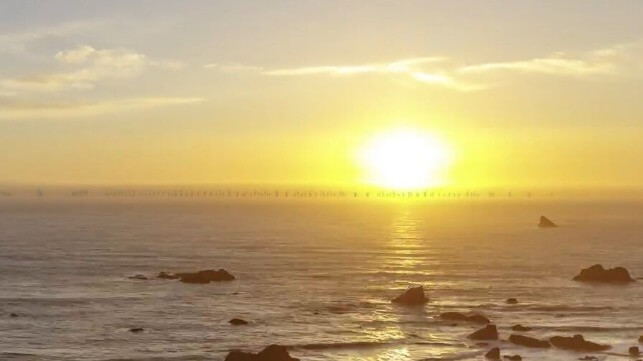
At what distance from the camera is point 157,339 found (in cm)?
7325

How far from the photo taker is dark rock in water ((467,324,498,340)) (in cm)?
7167

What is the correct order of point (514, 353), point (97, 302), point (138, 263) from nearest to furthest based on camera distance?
point (514, 353) < point (97, 302) < point (138, 263)

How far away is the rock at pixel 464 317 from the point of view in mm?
81188

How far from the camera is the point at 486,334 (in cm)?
7188

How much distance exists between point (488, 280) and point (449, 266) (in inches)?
917

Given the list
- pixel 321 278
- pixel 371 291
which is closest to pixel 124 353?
pixel 371 291

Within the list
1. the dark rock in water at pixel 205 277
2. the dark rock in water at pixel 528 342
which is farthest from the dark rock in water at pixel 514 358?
the dark rock in water at pixel 205 277

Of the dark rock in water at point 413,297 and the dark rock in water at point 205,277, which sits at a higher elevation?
the dark rock in water at point 413,297

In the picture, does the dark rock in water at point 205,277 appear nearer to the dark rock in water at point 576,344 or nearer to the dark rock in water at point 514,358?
the dark rock in water at point 576,344

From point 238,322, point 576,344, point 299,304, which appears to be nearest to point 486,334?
point 576,344

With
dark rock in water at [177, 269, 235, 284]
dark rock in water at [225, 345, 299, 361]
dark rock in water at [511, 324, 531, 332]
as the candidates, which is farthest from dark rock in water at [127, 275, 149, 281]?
dark rock in water at [225, 345, 299, 361]

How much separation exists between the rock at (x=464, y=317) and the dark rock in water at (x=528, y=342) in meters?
10.6

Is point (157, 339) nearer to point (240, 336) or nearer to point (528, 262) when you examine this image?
point (240, 336)

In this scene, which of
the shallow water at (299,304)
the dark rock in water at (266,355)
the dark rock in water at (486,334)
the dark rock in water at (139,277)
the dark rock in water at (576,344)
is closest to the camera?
the dark rock in water at (266,355)
